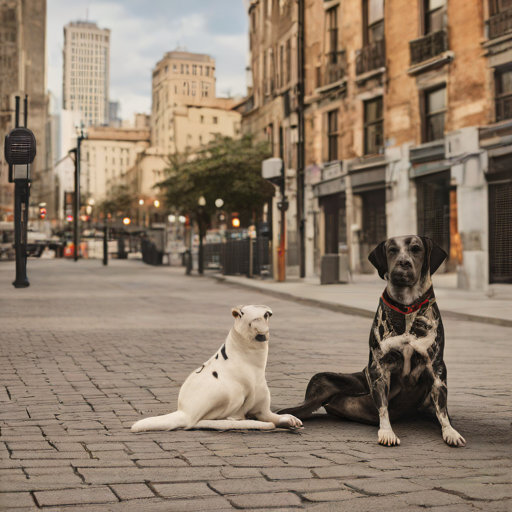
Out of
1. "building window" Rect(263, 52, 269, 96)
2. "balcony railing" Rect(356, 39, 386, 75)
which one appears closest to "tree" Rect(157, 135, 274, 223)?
"building window" Rect(263, 52, 269, 96)

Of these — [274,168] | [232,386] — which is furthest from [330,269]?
[232,386]

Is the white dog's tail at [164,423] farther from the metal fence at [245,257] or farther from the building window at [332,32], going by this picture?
the building window at [332,32]

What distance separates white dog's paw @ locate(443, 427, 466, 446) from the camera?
4.53 m

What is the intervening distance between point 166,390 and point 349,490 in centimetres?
323

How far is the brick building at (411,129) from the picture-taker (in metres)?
20.6

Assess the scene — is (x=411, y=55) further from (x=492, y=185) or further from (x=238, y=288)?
(x=238, y=288)

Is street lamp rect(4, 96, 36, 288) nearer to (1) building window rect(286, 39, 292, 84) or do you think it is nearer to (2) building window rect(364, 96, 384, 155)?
(2) building window rect(364, 96, 384, 155)

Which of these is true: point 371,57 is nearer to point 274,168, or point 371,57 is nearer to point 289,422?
point 274,168

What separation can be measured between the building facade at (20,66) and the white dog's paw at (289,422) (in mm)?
70767

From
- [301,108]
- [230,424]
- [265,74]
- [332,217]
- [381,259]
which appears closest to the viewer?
[381,259]

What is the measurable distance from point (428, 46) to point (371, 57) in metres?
3.59

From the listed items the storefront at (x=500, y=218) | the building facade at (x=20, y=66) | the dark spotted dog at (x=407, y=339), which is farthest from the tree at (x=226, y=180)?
the dark spotted dog at (x=407, y=339)

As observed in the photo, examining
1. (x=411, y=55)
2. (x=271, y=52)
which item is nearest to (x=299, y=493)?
(x=411, y=55)

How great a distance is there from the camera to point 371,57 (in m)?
26.4
